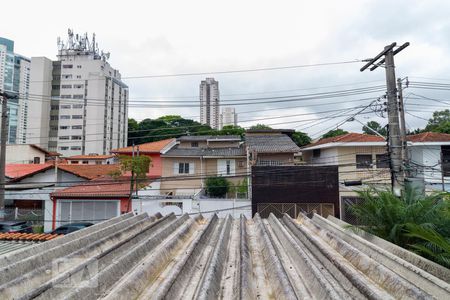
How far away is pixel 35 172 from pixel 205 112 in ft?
97.4

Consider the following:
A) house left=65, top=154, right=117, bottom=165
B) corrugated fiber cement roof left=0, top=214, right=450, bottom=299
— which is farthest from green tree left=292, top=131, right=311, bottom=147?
corrugated fiber cement roof left=0, top=214, right=450, bottom=299

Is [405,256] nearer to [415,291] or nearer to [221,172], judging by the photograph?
[415,291]

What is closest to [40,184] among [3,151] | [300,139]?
[3,151]

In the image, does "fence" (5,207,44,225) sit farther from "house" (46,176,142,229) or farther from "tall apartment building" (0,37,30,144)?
"tall apartment building" (0,37,30,144)

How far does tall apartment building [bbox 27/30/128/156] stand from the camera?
60344mm

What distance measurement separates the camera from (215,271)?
262 centimetres

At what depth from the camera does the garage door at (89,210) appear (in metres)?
20.0

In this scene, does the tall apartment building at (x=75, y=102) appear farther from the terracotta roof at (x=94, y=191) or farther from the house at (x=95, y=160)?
the terracotta roof at (x=94, y=191)

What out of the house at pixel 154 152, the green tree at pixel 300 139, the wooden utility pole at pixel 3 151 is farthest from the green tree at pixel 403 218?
the green tree at pixel 300 139

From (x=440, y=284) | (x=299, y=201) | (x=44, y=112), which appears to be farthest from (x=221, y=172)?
(x=44, y=112)

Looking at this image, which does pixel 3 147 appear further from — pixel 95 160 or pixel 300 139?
pixel 300 139

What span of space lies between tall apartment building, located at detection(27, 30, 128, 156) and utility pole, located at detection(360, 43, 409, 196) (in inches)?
2321

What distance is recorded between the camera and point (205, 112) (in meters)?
48.6

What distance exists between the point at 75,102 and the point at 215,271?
2633 inches
